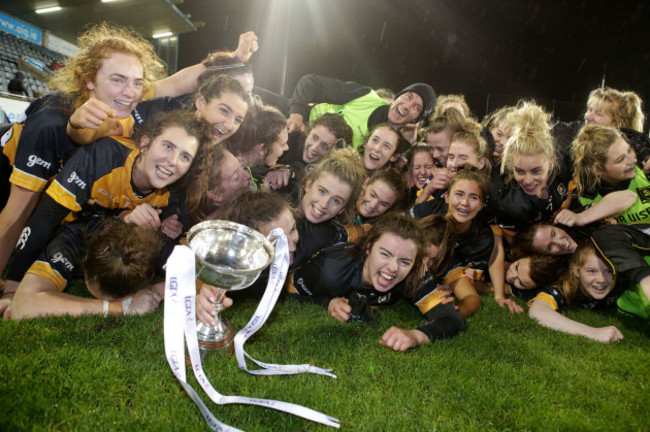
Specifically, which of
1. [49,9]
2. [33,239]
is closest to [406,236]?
[33,239]

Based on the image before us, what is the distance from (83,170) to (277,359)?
1.91 meters

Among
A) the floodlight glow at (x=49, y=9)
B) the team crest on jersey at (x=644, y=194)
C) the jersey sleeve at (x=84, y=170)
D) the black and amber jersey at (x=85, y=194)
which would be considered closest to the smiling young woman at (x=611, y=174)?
the team crest on jersey at (x=644, y=194)

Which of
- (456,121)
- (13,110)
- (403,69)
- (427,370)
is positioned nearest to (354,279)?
(427,370)

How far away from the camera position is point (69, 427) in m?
1.48

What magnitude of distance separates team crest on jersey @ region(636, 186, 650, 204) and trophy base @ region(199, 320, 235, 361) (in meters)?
4.27

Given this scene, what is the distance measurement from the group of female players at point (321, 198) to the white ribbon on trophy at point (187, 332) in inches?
12.2

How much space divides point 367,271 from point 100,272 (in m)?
1.84

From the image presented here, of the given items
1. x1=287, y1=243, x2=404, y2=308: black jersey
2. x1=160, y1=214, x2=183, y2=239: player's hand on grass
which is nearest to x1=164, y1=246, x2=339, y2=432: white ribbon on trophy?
x1=287, y1=243, x2=404, y2=308: black jersey

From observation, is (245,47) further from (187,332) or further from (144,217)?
(187,332)

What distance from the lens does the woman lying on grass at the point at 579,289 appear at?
351 cm

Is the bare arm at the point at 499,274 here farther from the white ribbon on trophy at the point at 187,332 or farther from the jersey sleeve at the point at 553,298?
the white ribbon on trophy at the point at 187,332

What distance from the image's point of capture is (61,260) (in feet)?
8.52

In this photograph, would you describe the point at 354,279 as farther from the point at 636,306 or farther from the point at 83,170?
the point at 636,306

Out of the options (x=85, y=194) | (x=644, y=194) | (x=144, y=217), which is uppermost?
(x=644, y=194)
